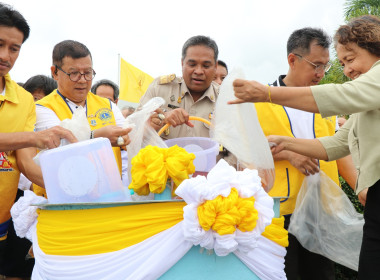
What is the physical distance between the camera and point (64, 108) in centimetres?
257

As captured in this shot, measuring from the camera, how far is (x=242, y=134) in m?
1.87

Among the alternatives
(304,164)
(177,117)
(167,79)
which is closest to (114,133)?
(177,117)

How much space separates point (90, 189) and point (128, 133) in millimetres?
570

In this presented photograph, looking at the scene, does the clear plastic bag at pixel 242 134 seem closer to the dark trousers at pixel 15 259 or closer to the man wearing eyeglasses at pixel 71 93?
the man wearing eyeglasses at pixel 71 93

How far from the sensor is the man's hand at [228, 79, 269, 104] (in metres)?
1.77

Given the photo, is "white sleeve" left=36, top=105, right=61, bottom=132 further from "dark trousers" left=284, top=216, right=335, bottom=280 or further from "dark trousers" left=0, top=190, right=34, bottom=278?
"dark trousers" left=284, top=216, right=335, bottom=280

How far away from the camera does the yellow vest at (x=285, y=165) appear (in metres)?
2.63

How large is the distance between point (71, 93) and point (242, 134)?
1293 millimetres

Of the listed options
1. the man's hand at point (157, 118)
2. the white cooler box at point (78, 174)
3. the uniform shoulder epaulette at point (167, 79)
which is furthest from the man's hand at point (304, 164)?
the white cooler box at point (78, 174)

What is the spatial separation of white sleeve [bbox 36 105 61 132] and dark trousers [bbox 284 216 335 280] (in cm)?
160

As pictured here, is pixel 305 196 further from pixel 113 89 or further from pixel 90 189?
pixel 113 89

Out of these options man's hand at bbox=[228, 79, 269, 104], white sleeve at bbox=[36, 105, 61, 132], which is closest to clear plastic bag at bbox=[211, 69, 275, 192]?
man's hand at bbox=[228, 79, 269, 104]

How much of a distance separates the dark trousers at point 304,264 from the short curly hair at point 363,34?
3.83ft

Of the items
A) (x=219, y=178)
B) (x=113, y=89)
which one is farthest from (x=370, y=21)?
(x=113, y=89)
